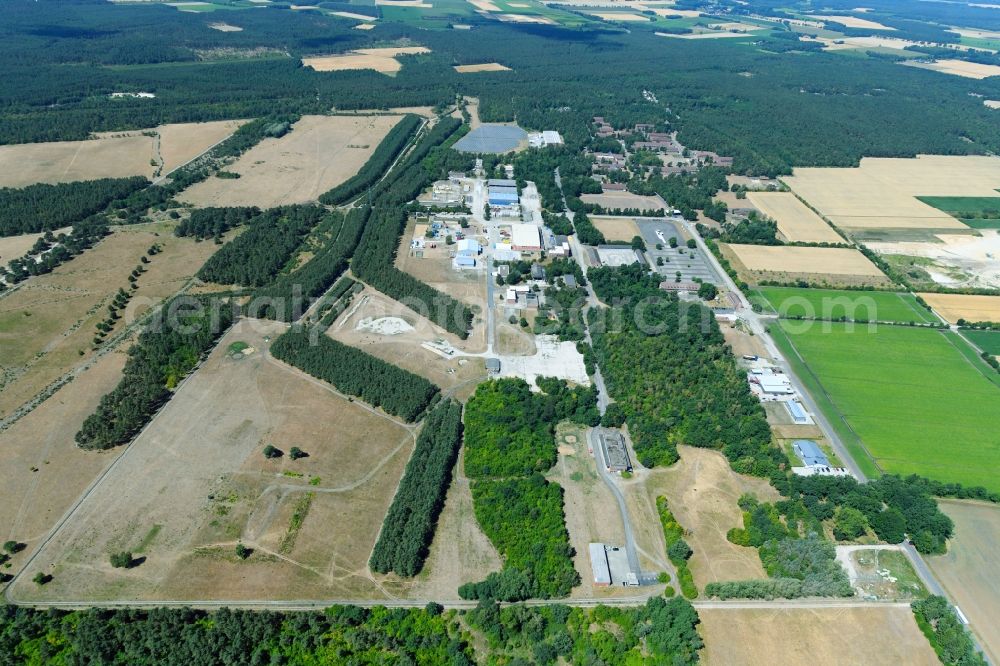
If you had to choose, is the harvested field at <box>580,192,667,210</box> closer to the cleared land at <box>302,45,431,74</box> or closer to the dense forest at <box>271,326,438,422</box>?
the dense forest at <box>271,326,438,422</box>

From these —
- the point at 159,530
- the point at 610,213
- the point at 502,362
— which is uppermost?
the point at 610,213

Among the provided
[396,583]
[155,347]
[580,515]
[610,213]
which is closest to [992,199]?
[610,213]

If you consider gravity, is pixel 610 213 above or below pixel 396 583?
above

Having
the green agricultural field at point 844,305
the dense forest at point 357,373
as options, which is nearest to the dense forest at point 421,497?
the dense forest at point 357,373

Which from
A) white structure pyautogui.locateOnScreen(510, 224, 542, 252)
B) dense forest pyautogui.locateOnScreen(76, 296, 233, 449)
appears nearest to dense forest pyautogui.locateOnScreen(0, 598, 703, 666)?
dense forest pyautogui.locateOnScreen(76, 296, 233, 449)

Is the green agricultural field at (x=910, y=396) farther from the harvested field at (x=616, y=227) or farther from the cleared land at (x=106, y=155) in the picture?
the cleared land at (x=106, y=155)

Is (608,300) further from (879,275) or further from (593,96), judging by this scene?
(593,96)
